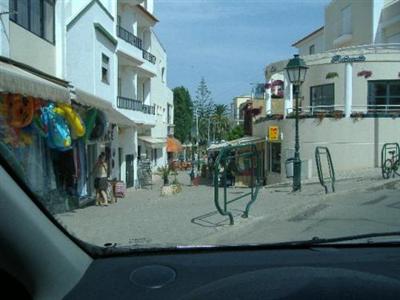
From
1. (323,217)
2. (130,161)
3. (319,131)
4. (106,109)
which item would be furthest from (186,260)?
(130,161)

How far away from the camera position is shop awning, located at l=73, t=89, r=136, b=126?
18.0 metres

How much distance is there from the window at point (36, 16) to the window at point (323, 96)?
15470mm

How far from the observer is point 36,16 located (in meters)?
16.7

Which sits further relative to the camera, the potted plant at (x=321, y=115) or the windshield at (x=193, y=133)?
the potted plant at (x=321, y=115)

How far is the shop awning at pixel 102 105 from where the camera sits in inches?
707

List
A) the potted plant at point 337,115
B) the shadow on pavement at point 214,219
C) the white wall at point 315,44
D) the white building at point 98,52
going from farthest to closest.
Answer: the white wall at point 315,44, the potted plant at point 337,115, the white building at point 98,52, the shadow on pavement at point 214,219

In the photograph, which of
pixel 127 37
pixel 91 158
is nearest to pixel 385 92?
pixel 127 37

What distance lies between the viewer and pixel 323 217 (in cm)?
757

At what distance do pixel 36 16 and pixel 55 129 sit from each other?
6.38 metres

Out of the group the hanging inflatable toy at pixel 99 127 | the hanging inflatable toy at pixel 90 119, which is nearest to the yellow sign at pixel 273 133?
the hanging inflatable toy at pixel 99 127

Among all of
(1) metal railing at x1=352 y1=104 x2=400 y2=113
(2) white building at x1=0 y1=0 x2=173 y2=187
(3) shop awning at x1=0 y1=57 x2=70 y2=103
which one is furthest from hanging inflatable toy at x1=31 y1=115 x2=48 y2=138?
(1) metal railing at x1=352 y1=104 x2=400 y2=113

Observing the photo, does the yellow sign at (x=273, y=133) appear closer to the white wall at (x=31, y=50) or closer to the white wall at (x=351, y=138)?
the white wall at (x=351, y=138)

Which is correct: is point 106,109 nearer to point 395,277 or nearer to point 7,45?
point 7,45

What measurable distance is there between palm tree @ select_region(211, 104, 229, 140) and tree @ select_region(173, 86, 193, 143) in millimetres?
4463
